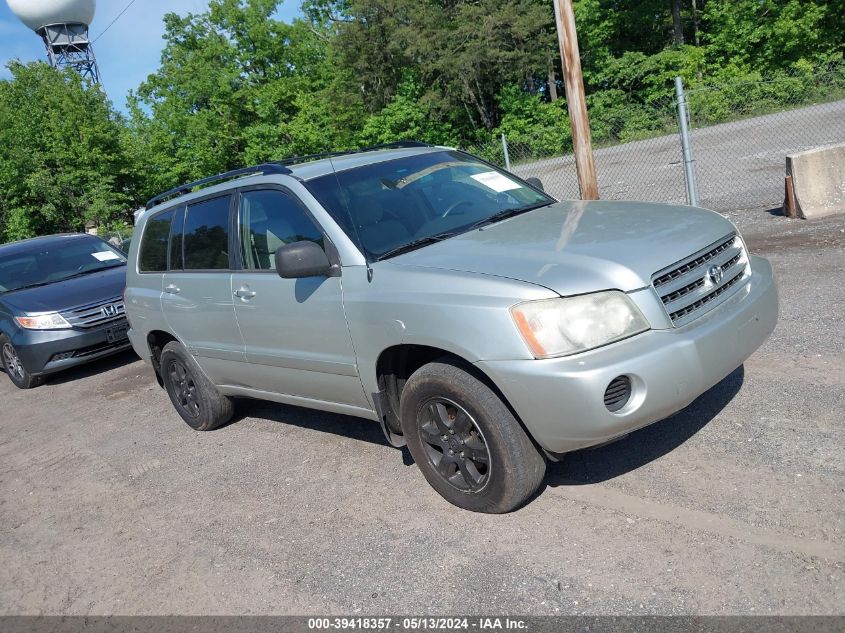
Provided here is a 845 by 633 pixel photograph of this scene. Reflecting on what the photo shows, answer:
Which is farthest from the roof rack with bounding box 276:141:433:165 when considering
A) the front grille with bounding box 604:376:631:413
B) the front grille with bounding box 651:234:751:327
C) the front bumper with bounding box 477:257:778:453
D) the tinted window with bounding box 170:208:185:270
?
the front grille with bounding box 604:376:631:413

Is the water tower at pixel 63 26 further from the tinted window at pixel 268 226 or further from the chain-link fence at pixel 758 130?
the tinted window at pixel 268 226

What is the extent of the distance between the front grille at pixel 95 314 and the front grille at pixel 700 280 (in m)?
6.93

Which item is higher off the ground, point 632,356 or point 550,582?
point 632,356

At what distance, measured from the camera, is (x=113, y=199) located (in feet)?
123

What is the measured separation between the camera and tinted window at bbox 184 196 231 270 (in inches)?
192

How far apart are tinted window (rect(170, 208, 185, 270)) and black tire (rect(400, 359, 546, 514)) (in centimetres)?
257

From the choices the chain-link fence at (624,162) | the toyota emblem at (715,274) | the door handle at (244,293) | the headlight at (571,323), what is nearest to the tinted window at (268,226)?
the door handle at (244,293)

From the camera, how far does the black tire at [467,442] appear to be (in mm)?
3346

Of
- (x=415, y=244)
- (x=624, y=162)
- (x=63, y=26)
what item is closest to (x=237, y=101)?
(x=63, y=26)

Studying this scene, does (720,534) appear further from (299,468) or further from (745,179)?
(745,179)

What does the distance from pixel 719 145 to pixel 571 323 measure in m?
18.3

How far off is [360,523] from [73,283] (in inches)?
271

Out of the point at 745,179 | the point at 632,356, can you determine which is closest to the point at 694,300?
the point at 632,356

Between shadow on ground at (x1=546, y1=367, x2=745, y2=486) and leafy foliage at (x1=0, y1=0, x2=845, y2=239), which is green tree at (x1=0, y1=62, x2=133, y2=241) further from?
shadow on ground at (x1=546, y1=367, x2=745, y2=486)
